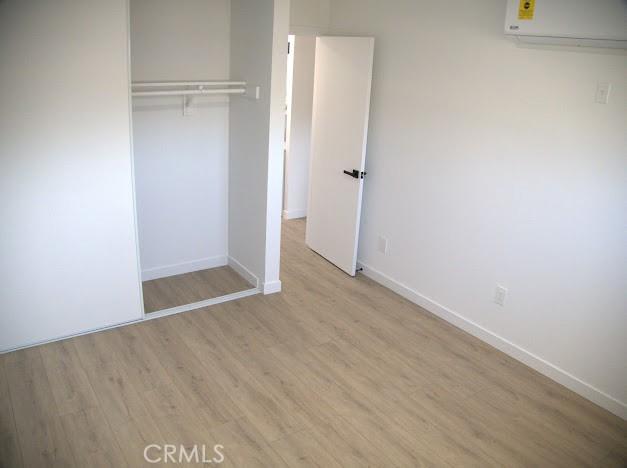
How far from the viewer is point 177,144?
4.35m

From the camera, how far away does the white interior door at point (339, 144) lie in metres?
4.44

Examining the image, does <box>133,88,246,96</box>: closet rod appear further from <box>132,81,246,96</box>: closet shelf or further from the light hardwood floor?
the light hardwood floor

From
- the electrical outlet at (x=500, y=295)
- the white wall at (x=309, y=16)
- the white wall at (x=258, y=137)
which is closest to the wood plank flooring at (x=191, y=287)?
the white wall at (x=258, y=137)

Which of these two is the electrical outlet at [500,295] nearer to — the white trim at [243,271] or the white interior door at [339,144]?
the white interior door at [339,144]

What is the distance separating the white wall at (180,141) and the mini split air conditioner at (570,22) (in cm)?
217

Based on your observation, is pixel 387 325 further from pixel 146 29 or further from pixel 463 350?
pixel 146 29

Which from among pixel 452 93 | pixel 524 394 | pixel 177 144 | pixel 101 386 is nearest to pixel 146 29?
pixel 177 144

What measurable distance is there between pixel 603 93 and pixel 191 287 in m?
3.09

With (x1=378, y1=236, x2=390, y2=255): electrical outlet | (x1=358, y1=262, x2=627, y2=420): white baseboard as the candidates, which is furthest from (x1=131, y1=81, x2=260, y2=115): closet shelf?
(x1=358, y1=262, x2=627, y2=420): white baseboard

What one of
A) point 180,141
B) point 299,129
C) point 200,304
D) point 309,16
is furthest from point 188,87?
point 299,129

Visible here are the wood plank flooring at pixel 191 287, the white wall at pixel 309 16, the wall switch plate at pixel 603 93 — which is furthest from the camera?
the white wall at pixel 309 16

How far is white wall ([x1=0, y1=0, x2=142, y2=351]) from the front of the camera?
10.1ft

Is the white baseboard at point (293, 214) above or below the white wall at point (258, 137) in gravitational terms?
below

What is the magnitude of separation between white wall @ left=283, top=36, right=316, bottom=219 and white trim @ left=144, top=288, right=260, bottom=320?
6.41 feet
